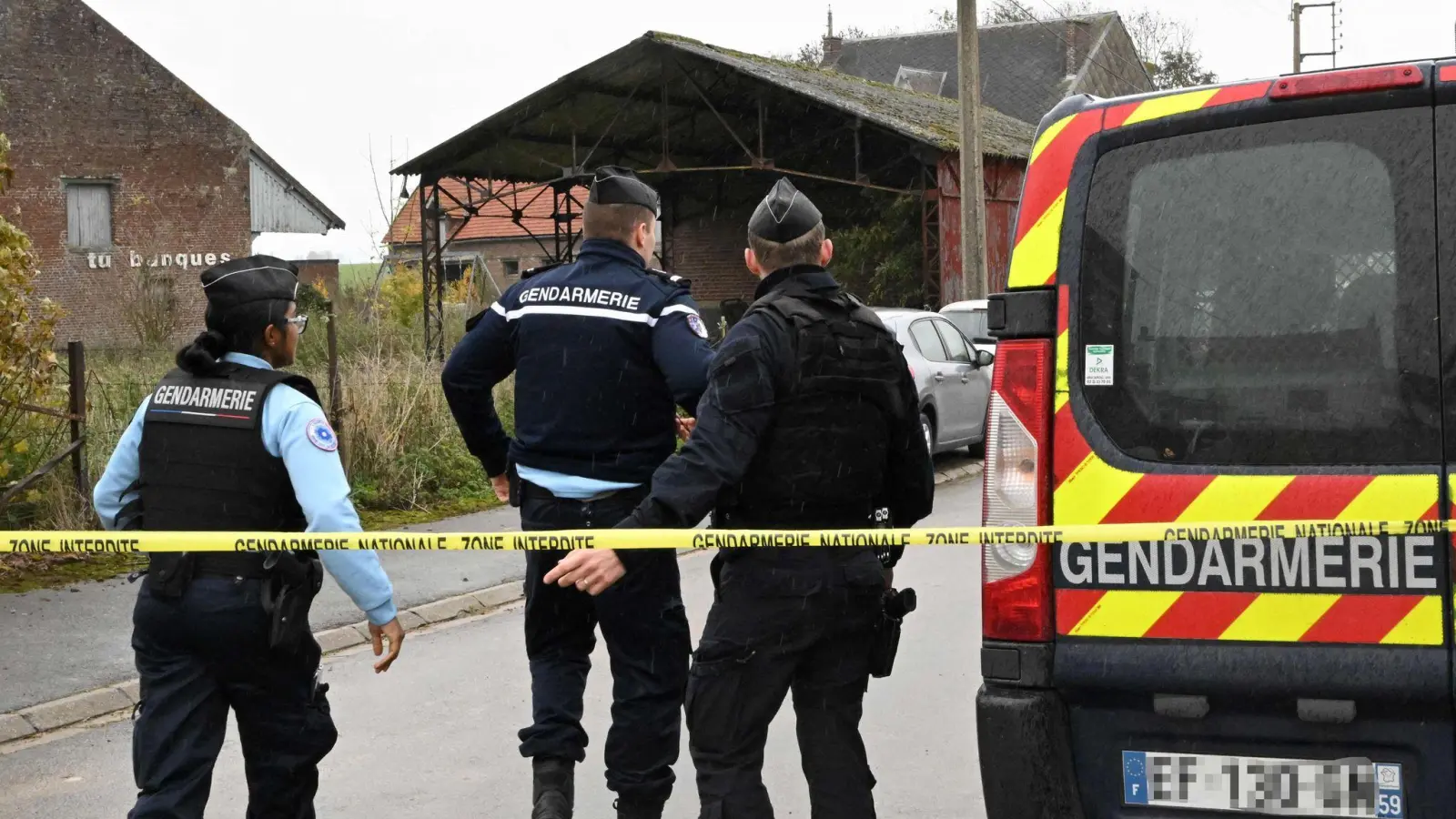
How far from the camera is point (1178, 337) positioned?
10.9ft

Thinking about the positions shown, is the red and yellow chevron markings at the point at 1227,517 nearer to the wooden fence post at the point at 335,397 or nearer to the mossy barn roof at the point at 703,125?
the wooden fence post at the point at 335,397

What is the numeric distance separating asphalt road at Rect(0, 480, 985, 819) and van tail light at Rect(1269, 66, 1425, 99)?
8.75ft

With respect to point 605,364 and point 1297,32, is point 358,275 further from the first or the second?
point 1297,32

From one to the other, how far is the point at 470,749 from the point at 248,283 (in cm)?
260

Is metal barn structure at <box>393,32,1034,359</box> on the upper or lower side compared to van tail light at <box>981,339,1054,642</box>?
upper

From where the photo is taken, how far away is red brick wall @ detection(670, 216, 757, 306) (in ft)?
118

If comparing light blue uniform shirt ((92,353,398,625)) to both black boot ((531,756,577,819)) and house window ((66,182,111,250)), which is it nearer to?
black boot ((531,756,577,819))

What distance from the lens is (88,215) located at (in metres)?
39.2

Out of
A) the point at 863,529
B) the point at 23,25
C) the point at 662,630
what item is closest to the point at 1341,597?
the point at 863,529

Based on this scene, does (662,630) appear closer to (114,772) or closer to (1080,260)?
(1080,260)

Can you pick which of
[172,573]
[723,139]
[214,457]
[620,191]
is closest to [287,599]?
[172,573]

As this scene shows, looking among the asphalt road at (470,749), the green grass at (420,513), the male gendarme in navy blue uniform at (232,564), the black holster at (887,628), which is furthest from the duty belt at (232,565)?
the green grass at (420,513)

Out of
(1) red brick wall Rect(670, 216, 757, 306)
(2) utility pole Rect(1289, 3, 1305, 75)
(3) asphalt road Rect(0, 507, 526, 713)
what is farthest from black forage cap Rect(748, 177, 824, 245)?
(2) utility pole Rect(1289, 3, 1305, 75)

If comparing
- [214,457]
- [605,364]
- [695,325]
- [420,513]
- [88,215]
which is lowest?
[420,513]
